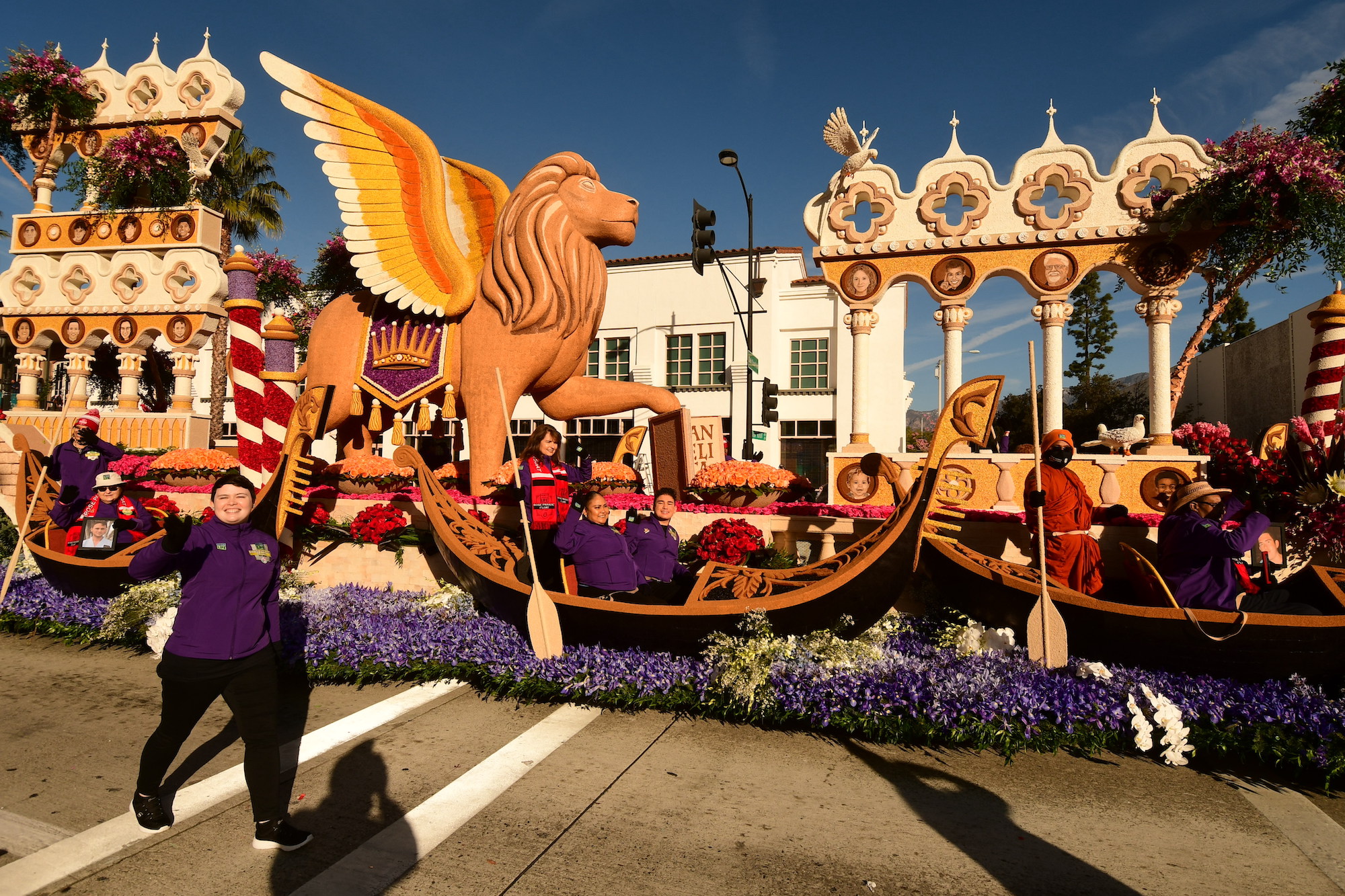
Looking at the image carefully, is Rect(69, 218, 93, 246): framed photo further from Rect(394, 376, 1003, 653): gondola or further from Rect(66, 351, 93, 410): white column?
Rect(394, 376, 1003, 653): gondola

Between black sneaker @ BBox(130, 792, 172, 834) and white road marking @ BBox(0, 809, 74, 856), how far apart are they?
1.14ft

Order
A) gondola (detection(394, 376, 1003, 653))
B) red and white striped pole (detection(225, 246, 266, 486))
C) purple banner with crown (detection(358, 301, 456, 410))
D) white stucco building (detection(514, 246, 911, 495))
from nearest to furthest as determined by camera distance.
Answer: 1. gondola (detection(394, 376, 1003, 653))
2. red and white striped pole (detection(225, 246, 266, 486))
3. purple banner with crown (detection(358, 301, 456, 410))
4. white stucco building (detection(514, 246, 911, 495))

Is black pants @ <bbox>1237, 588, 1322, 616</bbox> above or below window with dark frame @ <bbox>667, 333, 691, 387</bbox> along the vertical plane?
below

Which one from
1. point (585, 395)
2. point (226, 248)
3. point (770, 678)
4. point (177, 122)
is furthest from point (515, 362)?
point (177, 122)

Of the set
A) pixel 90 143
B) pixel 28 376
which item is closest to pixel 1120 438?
pixel 90 143

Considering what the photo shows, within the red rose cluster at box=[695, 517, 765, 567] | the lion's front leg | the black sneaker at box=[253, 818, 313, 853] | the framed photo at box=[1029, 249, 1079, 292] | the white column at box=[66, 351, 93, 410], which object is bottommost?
the black sneaker at box=[253, 818, 313, 853]

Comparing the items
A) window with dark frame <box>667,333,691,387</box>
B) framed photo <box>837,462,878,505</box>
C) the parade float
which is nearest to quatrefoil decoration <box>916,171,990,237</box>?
the parade float

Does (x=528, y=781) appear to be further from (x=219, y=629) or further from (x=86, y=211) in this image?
(x=86, y=211)

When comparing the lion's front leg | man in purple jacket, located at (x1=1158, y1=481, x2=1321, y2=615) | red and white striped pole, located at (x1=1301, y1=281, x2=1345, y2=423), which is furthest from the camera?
the lion's front leg

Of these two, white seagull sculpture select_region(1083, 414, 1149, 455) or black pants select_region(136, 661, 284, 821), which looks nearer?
black pants select_region(136, 661, 284, 821)

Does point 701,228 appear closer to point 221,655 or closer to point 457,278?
point 457,278

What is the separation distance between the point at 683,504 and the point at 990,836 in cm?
526

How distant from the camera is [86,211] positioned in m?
15.8

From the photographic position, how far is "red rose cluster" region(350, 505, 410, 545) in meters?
7.71
